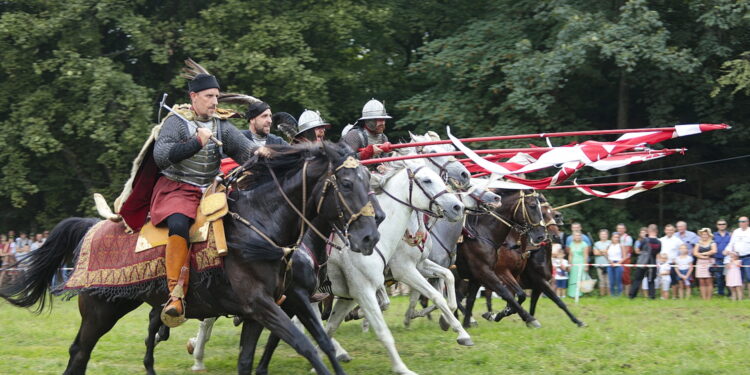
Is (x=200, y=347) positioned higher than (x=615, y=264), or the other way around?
(x=615, y=264)

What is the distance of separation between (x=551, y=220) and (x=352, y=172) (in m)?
6.70

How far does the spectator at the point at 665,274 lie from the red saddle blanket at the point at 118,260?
1189 cm

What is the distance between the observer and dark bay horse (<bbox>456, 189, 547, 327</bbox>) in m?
12.0

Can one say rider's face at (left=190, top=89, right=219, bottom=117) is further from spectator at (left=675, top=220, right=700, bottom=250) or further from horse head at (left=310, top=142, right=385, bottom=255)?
spectator at (left=675, top=220, right=700, bottom=250)

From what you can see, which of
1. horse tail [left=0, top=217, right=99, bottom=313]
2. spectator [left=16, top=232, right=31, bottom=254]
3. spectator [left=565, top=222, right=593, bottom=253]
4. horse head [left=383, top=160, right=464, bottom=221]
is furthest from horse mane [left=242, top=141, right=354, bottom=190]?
spectator [left=16, top=232, right=31, bottom=254]

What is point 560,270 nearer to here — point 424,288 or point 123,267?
point 424,288

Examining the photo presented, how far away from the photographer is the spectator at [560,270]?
18.0 m

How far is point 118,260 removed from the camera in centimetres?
748

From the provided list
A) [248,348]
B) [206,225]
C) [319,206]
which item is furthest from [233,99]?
[248,348]

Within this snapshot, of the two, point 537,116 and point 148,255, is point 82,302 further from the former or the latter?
point 537,116

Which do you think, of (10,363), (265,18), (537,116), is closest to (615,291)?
(537,116)

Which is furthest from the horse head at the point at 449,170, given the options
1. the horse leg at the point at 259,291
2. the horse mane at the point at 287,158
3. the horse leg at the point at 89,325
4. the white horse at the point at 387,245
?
the horse leg at the point at 89,325

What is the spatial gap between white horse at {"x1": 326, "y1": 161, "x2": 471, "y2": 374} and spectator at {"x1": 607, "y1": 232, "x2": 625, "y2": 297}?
9.01 meters

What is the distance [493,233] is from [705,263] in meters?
6.19
